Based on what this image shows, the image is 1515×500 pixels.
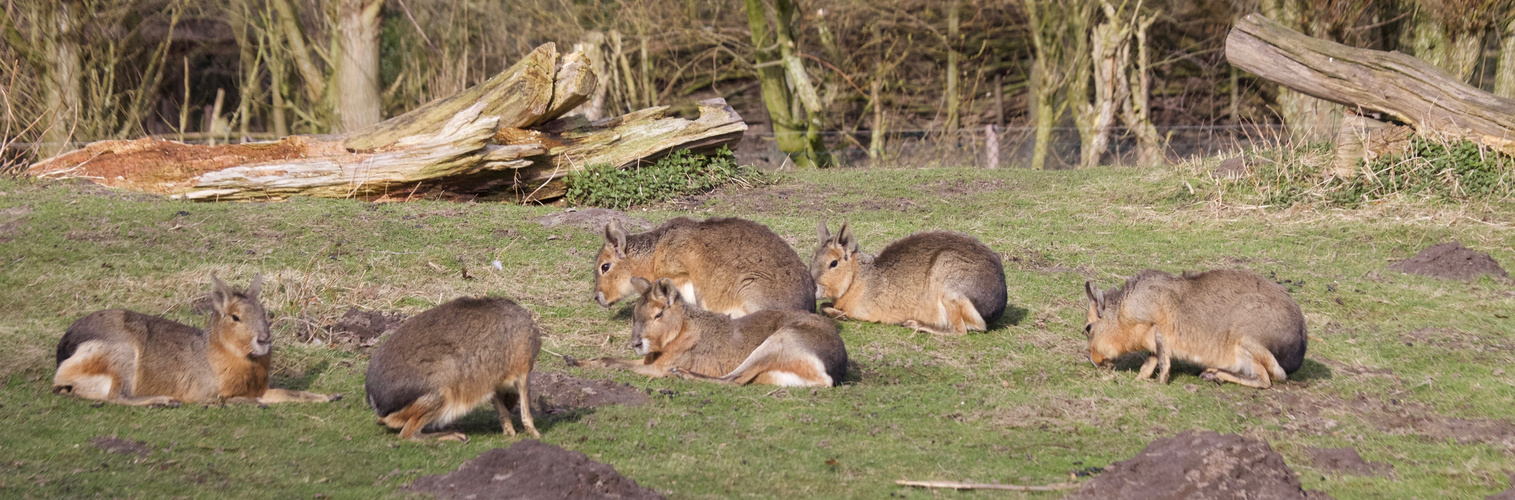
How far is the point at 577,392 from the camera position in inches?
270

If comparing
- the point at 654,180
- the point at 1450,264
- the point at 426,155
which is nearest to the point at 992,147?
the point at 654,180

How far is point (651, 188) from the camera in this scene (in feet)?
44.9

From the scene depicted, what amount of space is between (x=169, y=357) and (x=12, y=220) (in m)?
5.69

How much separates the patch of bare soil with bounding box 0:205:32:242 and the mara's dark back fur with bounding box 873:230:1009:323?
7.72 metres

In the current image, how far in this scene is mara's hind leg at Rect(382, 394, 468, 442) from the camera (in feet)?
18.3

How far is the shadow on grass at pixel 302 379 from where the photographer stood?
6953 mm

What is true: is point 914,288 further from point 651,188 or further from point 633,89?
point 633,89

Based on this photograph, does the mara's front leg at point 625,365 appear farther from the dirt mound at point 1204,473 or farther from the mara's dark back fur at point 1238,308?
the mara's dark back fur at point 1238,308

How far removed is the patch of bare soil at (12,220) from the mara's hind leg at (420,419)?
20.7ft

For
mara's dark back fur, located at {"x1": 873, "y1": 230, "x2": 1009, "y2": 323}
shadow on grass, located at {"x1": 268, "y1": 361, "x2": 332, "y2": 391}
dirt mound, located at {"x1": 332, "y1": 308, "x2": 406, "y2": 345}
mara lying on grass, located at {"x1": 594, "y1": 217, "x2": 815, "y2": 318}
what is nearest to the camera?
shadow on grass, located at {"x1": 268, "y1": 361, "x2": 332, "y2": 391}

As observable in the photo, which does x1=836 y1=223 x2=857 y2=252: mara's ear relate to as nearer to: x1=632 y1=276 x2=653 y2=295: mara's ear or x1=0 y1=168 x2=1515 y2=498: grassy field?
x1=0 y1=168 x2=1515 y2=498: grassy field

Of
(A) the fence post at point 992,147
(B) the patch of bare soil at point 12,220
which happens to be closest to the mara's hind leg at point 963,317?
(B) the patch of bare soil at point 12,220

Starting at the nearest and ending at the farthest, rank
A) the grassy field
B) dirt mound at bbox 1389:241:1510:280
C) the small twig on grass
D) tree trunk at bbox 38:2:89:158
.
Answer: the small twig on grass < the grassy field < dirt mound at bbox 1389:241:1510:280 < tree trunk at bbox 38:2:89:158

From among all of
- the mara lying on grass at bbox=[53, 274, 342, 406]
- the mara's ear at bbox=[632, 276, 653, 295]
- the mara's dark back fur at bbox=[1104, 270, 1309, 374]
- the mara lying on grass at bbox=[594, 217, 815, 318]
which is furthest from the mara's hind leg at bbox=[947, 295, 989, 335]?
the mara lying on grass at bbox=[53, 274, 342, 406]
